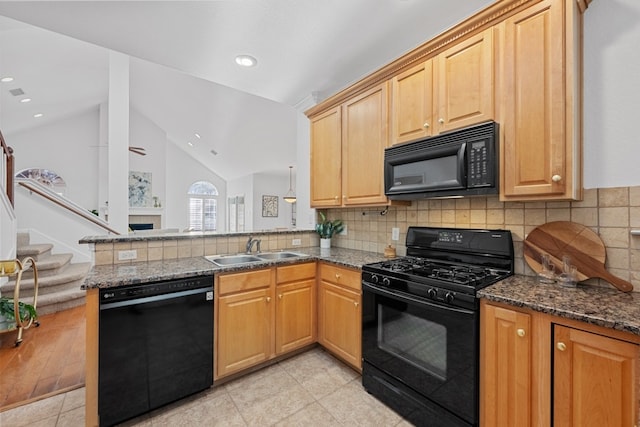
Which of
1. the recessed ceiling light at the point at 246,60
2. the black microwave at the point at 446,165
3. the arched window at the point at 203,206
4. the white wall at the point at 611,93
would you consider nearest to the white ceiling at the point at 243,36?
the recessed ceiling light at the point at 246,60

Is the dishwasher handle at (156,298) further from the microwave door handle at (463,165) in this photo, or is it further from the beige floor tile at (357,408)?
the microwave door handle at (463,165)

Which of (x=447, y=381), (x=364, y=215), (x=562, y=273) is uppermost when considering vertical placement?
(x=364, y=215)

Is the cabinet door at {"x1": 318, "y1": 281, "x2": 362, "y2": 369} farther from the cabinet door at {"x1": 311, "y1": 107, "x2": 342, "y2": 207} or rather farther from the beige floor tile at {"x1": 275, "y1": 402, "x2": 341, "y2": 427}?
the cabinet door at {"x1": 311, "y1": 107, "x2": 342, "y2": 207}

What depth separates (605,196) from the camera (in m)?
1.44

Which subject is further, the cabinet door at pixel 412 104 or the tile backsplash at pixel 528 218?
the cabinet door at pixel 412 104

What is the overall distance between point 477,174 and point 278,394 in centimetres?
202

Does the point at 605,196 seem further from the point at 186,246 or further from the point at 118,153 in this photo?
the point at 118,153

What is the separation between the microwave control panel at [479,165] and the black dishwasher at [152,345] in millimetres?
1860

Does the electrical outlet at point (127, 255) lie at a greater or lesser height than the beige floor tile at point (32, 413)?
greater

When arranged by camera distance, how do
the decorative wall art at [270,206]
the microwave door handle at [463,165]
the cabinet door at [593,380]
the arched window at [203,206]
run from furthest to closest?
the arched window at [203,206], the decorative wall art at [270,206], the microwave door handle at [463,165], the cabinet door at [593,380]

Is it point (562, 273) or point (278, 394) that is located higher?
point (562, 273)

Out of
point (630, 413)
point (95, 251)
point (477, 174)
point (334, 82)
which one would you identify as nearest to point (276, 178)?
point (334, 82)

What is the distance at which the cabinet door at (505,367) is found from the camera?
1240mm

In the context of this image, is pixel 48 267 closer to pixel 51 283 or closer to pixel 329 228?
pixel 51 283
